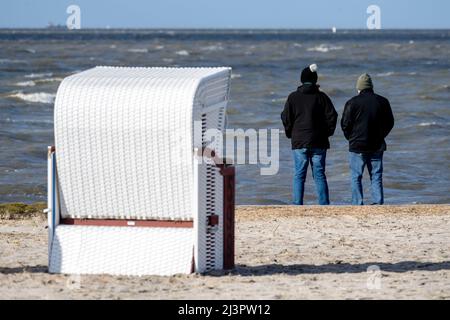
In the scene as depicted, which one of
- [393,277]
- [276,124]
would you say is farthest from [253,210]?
[276,124]

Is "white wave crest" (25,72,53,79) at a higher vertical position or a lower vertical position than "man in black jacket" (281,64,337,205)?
lower

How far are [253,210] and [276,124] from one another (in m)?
17.0

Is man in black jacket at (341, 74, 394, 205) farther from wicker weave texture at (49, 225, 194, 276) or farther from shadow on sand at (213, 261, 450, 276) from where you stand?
wicker weave texture at (49, 225, 194, 276)

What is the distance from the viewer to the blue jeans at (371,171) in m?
13.8

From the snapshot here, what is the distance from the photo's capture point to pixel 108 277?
29.7 ft

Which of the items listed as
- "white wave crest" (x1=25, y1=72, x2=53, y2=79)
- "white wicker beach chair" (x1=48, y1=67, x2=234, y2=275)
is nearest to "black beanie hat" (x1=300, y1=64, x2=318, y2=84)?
"white wicker beach chair" (x1=48, y1=67, x2=234, y2=275)

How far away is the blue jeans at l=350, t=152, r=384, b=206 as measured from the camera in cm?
1376

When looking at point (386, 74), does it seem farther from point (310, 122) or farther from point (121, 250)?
point (121, 250)

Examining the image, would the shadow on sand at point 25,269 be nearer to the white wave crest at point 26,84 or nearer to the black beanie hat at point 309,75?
the black beanie hat at point 309,75

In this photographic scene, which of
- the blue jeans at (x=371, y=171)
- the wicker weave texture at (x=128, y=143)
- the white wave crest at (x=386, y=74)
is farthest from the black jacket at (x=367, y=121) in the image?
the white wave crest at (x=386, y=74)

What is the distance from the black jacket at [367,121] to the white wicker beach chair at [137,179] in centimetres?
453

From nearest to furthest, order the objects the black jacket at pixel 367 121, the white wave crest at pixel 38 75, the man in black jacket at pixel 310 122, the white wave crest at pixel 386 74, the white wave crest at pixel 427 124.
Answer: the man in black jacket at pixel 310 122, the black jacket at pixel 367 121, the white wave crest at pixel 427 124, the white wave crest at pixel 38 75, the white wave crest at pixel 386 74

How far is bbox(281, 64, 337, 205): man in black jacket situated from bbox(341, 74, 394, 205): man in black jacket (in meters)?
0.46

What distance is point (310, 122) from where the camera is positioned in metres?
13.2
